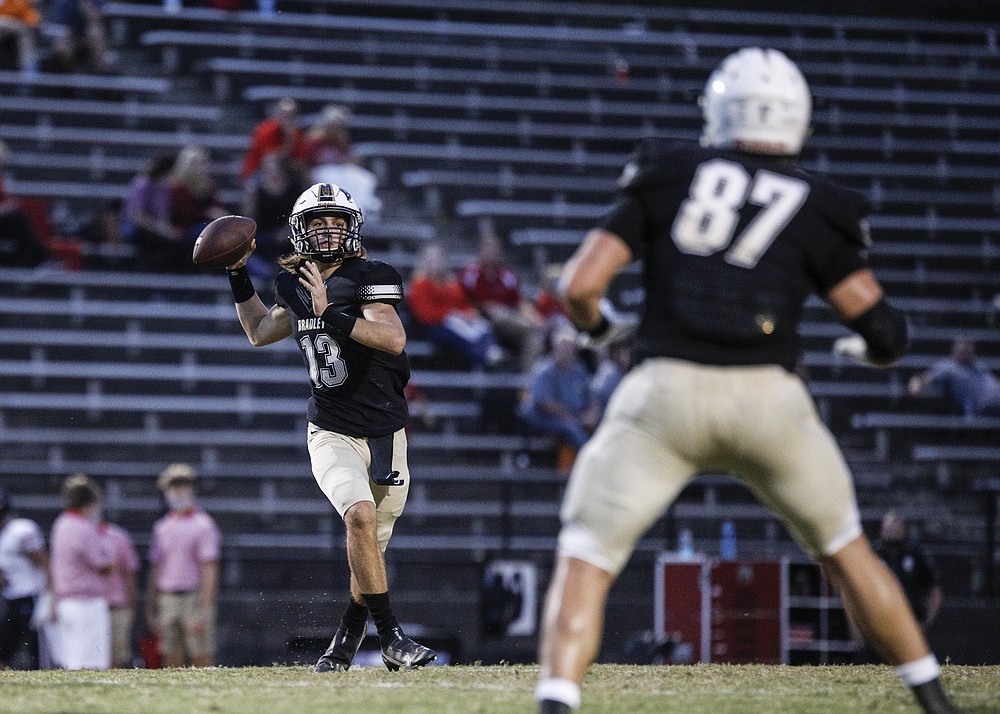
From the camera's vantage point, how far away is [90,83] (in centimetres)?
1453

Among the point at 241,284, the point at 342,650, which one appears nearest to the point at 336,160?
the point at 241,284

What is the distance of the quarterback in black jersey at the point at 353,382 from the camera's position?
5953 millimetres

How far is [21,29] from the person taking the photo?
1431 cm

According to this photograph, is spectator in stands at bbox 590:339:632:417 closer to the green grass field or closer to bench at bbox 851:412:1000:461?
bench at bbox 851:412:1000:461

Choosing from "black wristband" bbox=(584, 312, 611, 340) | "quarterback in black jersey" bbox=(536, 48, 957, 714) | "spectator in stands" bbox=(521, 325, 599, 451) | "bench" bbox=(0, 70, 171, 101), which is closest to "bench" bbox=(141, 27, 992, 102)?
"bench" bbox=(0, 70, 171, 101)

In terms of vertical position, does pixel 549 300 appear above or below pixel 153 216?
below

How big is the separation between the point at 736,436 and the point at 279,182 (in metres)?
9.51

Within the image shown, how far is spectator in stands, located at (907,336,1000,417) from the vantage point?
1316 centimetres

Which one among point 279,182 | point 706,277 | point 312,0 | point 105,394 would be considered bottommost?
point 105,394

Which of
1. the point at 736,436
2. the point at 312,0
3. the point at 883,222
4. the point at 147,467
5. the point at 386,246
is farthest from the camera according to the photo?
the point at 312,0

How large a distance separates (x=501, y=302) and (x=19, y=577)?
15.4 ft

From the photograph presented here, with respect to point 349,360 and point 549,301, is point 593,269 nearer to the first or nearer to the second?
point 349,360

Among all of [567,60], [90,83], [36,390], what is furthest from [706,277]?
[567,60]

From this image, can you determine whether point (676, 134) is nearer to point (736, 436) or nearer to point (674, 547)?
point (674, 547)
